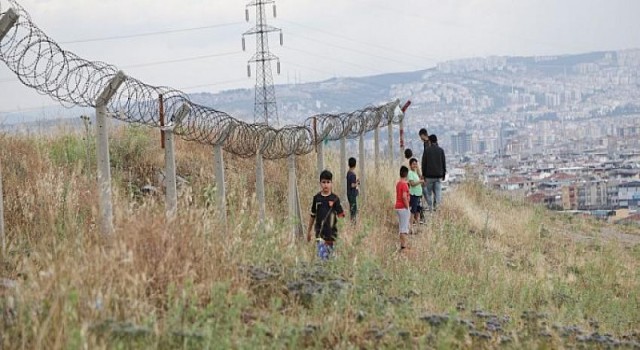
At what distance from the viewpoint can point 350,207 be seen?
16734 mm

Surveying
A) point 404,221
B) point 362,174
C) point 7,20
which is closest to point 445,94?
point 362,174

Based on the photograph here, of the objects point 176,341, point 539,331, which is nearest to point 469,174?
point 539,331

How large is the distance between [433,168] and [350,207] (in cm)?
338

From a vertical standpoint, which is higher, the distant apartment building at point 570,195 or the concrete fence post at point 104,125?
the concrete fence post at point 104,125

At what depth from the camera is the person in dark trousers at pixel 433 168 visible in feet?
63.6

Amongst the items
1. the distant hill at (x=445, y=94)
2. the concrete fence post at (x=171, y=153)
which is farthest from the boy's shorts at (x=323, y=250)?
the distant hill at (x=445, y=94)

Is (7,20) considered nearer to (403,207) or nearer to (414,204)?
(403,207)

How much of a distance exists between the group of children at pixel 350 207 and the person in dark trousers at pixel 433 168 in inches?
12.1

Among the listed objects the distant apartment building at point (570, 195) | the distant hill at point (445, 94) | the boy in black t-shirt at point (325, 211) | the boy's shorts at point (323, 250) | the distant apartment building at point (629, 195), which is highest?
the distant hill at point (445, 94)

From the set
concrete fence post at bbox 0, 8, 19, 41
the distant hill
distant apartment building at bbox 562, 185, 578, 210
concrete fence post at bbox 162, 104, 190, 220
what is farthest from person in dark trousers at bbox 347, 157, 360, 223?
the distant hill

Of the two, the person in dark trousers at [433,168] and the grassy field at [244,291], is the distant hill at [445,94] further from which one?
the grassy field at [244,291]

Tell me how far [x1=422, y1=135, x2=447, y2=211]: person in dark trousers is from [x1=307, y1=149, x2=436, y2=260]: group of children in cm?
31

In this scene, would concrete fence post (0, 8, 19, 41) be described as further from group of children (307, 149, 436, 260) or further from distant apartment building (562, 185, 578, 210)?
distant apartment building (562, 185, 578, 210)

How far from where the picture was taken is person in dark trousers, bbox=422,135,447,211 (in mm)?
19391
